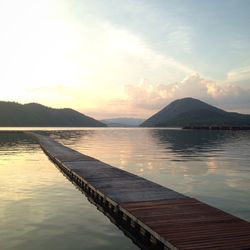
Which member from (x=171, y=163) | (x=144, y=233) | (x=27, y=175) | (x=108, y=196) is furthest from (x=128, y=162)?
(x=144, y=233)

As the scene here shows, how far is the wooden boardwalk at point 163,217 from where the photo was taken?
1255cm

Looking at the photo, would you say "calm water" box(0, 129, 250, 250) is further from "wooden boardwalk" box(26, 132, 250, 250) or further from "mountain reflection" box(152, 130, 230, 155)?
"mountain reflection" box(152, 130, 230, 155)

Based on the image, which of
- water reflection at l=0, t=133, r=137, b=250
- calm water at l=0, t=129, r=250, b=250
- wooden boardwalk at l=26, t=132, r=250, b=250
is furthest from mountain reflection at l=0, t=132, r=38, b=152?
wooden boardwalk at l=26, t=132, r=250, b=250

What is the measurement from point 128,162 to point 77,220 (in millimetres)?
26021

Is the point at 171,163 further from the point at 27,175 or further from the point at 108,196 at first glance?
the point at 108,196

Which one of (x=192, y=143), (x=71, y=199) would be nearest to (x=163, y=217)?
(x=71, y=199)

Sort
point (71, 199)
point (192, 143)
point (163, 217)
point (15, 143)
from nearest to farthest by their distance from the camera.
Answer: point (163, 217)
point (71, 199)
point (15, 143)
point (192, 143)

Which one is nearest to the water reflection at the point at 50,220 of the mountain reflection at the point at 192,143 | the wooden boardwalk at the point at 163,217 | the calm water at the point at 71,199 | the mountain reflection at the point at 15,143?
the calm water at the point at 71,199

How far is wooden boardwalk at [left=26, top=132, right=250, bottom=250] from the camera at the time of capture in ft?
41.2

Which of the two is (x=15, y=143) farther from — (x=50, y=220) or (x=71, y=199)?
(x=50, y=220)

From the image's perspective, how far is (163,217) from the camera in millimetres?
15344

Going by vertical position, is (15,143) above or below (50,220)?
above

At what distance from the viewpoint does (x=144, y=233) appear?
620 inches

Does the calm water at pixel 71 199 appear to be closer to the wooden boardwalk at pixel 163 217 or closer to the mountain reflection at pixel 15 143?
the wooden boardwalk at pixel 163 217
